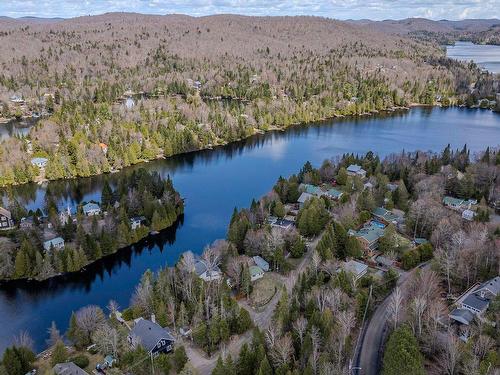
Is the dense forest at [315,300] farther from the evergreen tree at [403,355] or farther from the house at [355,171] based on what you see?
the house at [355,171]

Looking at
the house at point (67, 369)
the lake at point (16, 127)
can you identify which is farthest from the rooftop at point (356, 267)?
the lake at point (16, 127)

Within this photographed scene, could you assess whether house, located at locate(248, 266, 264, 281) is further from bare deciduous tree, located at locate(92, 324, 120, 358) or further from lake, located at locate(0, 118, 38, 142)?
lake, located at locate(0, 118, 38, 142)

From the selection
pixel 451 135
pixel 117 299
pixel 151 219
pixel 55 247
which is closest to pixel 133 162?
pixel 151 219

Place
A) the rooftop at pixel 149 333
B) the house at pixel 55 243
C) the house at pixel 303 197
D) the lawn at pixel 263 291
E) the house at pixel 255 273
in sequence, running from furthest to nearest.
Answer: the house at pixel 303 197 < the house at pixel 55 243 < the house at pixel 255 273 < the lawn at pixel 263 291 < the rooftop at pixel 149 333

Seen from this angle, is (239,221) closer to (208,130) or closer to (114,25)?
(208,130)

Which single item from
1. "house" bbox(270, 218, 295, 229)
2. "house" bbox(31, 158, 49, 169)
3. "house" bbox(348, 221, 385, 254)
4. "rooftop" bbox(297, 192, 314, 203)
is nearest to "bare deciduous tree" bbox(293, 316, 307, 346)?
"house" bbox(348, 221, 385, 254)

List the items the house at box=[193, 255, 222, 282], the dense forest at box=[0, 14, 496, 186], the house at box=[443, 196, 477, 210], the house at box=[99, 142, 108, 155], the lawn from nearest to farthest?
the lawn
the house at box=[193, 255, 222, 282]
the house at box=[443, 196, 477, 210]
the house at box=[99, 142, 108, 155]
the dense forest at box=[0, 14, 496, 186]

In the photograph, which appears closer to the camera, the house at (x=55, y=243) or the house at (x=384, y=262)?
the house at (x=384, y=262)
